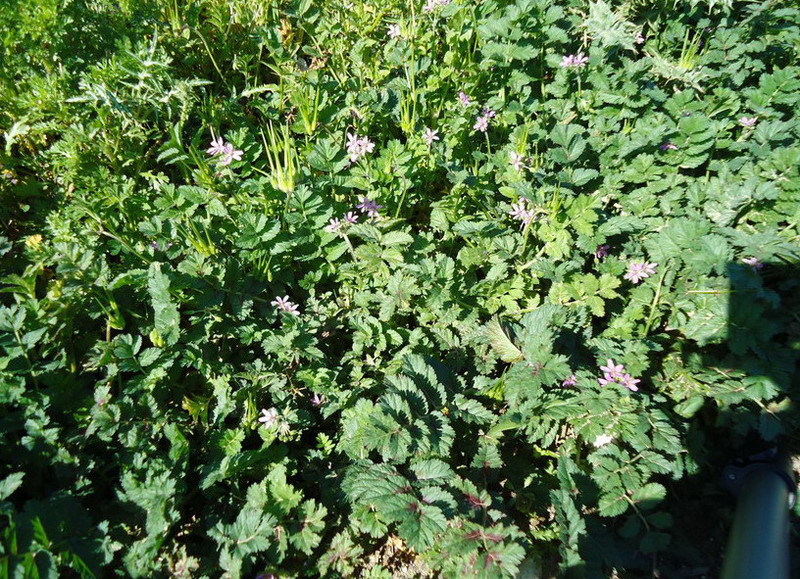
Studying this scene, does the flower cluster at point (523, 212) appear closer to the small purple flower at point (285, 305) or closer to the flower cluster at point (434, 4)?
the small purple flower at point (285, 305)

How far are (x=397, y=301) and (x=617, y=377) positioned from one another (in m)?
1.02

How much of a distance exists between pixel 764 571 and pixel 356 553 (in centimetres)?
140

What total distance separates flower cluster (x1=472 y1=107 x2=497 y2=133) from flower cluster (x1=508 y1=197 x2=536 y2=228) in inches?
21.0

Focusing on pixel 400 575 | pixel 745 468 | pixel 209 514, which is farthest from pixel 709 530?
pixel 209 514

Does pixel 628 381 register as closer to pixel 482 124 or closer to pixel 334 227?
pixel 334 227

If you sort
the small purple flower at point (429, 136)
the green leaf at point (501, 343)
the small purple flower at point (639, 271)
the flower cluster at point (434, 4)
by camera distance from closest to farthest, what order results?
the green leaf at point (501, 343)
the small purple flower at point (639, 271)
the small purple flower at point (429, 136)
the flower cluster at point (434, 4)

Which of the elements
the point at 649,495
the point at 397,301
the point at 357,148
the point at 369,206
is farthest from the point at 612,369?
the point at 357,148

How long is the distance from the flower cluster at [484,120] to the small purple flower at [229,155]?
134 centimetres

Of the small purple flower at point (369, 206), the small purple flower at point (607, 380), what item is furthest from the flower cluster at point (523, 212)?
the small purple flower at point (607, 380)

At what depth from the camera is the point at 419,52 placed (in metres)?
3.23

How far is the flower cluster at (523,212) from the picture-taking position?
2505 millimetres

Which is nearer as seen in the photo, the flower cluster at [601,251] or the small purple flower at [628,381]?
the small purple flower at [628,381]

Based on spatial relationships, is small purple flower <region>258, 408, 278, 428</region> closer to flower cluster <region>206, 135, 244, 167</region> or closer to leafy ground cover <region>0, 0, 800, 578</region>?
leafy ground cover <region>0, 0, 800, 578</region>

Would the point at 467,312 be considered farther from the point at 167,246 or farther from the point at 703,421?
the point at 167,246
